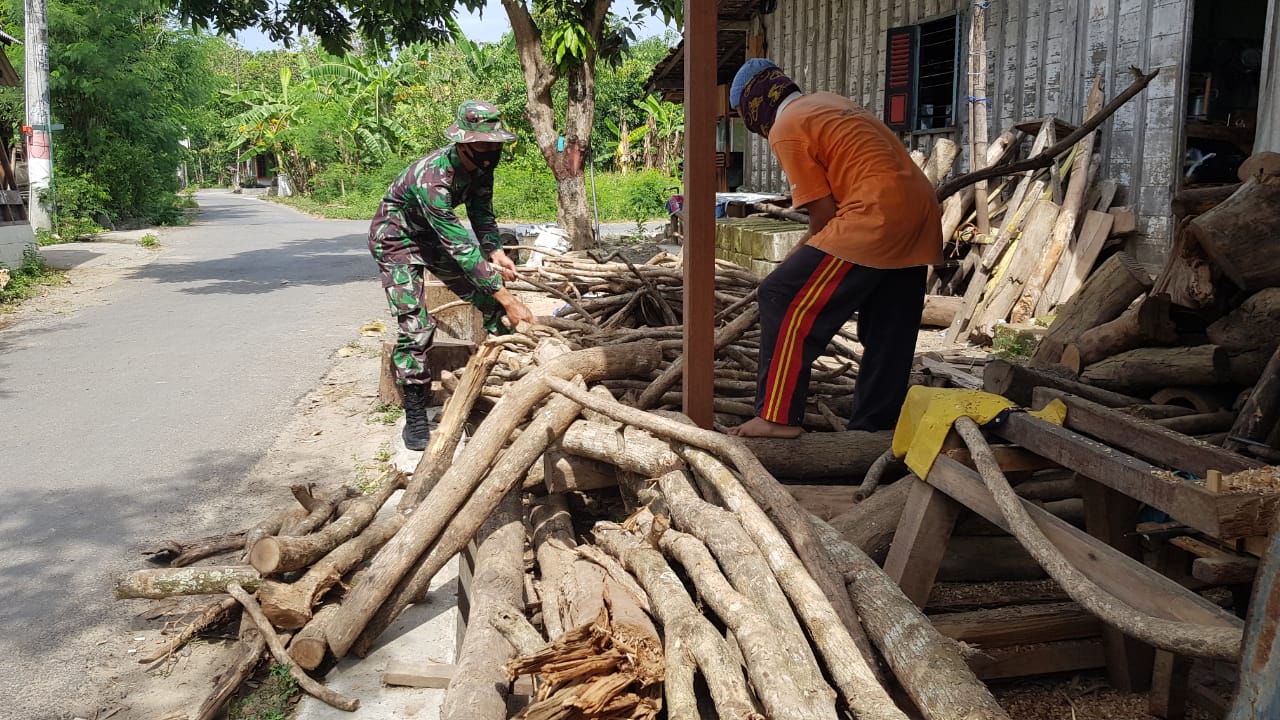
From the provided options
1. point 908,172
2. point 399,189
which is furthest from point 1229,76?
point 399,189

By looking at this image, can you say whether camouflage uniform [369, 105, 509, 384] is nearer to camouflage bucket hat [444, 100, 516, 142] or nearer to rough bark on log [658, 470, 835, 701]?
camouflage bucket hat [444, 100, 516, 142]

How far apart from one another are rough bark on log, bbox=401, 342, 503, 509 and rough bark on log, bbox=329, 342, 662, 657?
0.76 m

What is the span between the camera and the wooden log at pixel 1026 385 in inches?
148

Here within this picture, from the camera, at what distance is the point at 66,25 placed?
23000mm

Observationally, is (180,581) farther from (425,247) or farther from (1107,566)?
(1107,566)

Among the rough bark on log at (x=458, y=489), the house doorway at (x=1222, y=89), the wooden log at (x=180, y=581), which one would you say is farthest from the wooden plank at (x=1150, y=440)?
the house doorway at (x=1222, y=89)

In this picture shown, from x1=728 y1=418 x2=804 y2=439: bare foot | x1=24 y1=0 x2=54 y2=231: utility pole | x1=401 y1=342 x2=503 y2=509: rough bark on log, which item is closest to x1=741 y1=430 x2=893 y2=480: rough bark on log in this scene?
x1=728 y1=418 x2=804 y2=439: bare foot

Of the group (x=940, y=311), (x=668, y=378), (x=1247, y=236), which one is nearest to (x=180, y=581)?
(x=668, y=378)

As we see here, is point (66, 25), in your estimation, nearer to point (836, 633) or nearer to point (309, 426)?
point (309, 426)

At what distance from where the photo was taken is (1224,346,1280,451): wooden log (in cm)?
295

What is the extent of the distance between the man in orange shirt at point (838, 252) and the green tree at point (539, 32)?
7579mm

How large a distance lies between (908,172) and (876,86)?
884 centimetres

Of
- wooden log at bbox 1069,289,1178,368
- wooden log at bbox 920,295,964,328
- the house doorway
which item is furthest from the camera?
wooden log at bbox 920,295,964,328

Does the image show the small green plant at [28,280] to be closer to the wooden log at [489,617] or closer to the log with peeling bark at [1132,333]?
the wooden log at [489,617]
